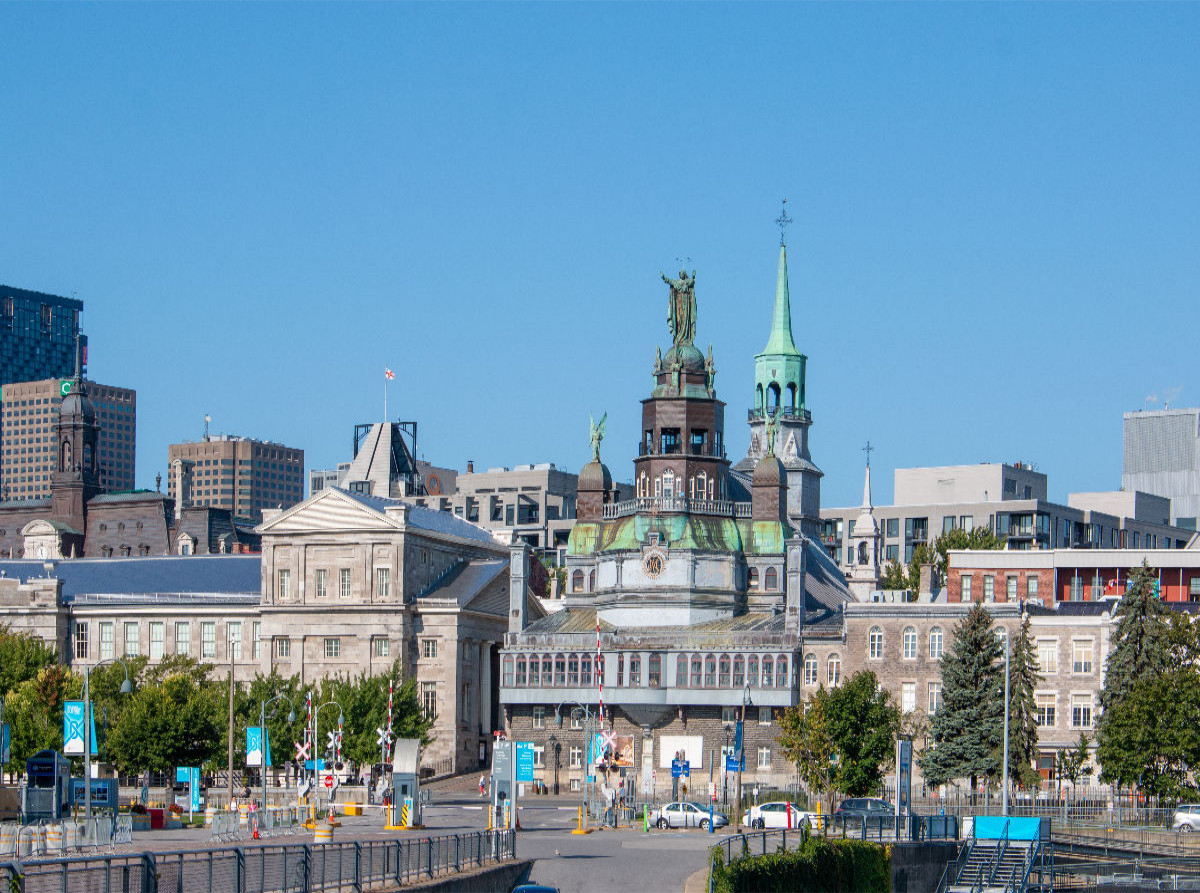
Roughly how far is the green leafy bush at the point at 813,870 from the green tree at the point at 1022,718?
31.8 meters

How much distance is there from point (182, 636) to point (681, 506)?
3525 cm

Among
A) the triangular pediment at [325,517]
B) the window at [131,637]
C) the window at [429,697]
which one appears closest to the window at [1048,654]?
the window at [429,697]

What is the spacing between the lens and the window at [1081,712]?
110125 mm

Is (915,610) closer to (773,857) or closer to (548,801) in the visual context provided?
(548,801)

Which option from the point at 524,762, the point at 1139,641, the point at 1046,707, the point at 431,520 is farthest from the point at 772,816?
the point at 431,520

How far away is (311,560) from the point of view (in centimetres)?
13638

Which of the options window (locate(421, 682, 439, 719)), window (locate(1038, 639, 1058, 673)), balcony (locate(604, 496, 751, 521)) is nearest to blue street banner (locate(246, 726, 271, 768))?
window (locate(421, 682, 439, 719))

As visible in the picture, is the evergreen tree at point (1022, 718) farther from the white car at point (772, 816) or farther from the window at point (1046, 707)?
the white car at point (772, 816)

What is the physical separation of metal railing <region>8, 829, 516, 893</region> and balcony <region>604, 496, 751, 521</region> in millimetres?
65879

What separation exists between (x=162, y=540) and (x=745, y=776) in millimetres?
63429

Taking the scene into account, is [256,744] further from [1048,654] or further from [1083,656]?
[1083,656]

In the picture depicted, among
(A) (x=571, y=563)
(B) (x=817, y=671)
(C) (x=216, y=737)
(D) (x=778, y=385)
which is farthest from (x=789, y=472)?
(C) (x=216, y=737)

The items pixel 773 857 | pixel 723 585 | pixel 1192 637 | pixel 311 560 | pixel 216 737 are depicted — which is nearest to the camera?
pixel 773 857

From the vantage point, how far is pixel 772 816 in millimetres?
84125
